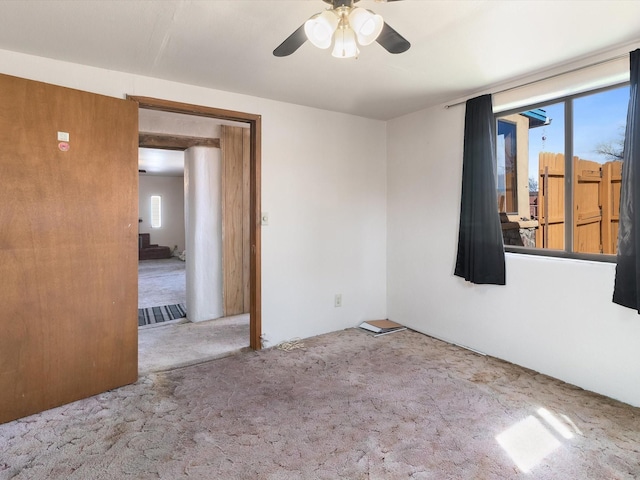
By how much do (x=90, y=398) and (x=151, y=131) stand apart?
2.73 metres

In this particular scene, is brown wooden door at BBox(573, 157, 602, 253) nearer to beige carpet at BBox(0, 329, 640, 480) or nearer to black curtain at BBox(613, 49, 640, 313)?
black curtain at BBox(613, 49, 640, 313)

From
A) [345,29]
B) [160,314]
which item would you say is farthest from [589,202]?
[160,314]

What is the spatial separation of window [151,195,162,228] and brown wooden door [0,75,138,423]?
8238 mm

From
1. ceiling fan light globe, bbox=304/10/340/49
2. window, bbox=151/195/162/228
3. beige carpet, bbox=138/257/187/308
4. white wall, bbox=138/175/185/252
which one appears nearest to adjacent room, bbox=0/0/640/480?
ceiling fan light globe, bbox=304/10/340/49

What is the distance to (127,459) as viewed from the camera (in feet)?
5.77

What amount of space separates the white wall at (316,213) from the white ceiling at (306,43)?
1.53 feet

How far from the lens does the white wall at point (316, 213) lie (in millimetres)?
3242

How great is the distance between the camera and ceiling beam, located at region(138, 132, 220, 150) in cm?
397

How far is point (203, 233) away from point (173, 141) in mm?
1088

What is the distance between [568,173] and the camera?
2.60 metres

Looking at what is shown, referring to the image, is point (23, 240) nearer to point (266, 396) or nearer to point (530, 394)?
point (266, 396)

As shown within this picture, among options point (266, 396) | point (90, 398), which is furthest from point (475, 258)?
point (90, 398)

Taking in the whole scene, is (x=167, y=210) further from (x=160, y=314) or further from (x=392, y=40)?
(x=392, y=40)

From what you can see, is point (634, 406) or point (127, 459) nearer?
point (127, 459)
